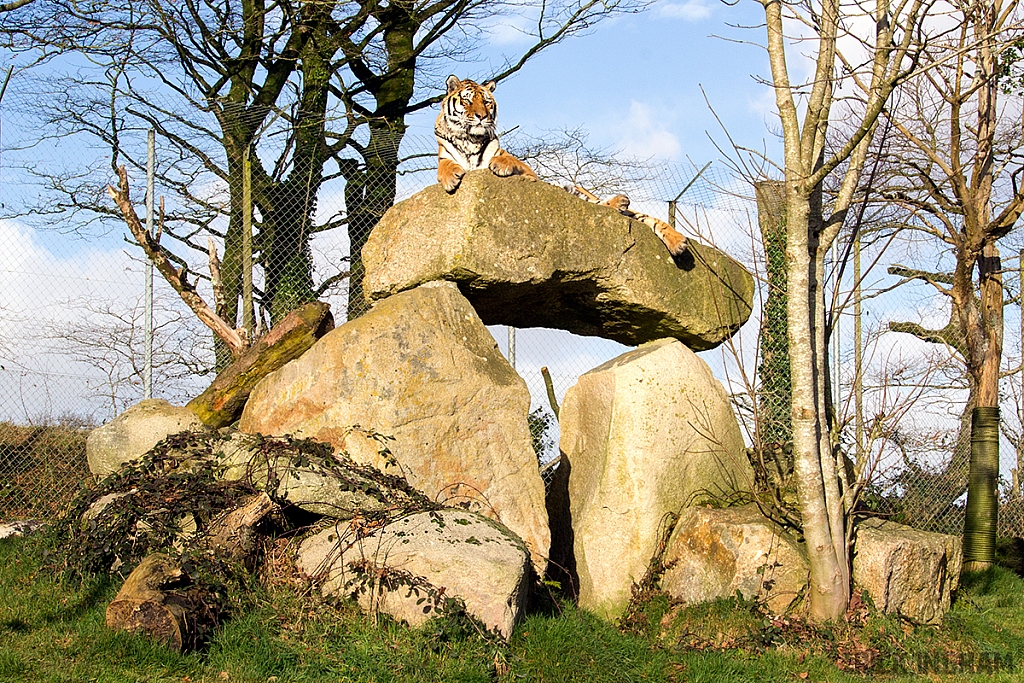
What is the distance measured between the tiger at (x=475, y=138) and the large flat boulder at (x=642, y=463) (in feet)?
3.63

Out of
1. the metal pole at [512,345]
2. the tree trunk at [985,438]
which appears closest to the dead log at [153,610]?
the metal pole at [512,345]

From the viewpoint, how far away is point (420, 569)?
5.36 metres

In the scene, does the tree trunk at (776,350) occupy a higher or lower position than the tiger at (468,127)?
lower

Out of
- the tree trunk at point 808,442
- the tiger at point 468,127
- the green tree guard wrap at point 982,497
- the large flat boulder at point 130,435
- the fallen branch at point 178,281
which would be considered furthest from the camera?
the green tree guard wrap at point 982,497

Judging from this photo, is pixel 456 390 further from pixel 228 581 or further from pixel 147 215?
pixel 147 215

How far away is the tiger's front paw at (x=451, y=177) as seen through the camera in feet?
23.8

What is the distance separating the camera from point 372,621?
5.22 m

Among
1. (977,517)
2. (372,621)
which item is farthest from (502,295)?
(977,517)

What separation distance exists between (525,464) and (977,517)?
196 inches

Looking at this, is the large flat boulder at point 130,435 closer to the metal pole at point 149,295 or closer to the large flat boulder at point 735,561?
the metal pole at point 149,295

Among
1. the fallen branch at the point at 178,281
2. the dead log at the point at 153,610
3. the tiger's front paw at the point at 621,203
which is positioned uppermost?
the tiger's front paw at the point at 621,203

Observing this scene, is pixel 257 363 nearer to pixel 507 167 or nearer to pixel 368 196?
pixel 507 167

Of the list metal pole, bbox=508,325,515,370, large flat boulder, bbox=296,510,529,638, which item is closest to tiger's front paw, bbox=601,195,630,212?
metal pole, bbox=508,325,515,370

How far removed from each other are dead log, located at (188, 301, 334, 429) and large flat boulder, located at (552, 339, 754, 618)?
2227mm
